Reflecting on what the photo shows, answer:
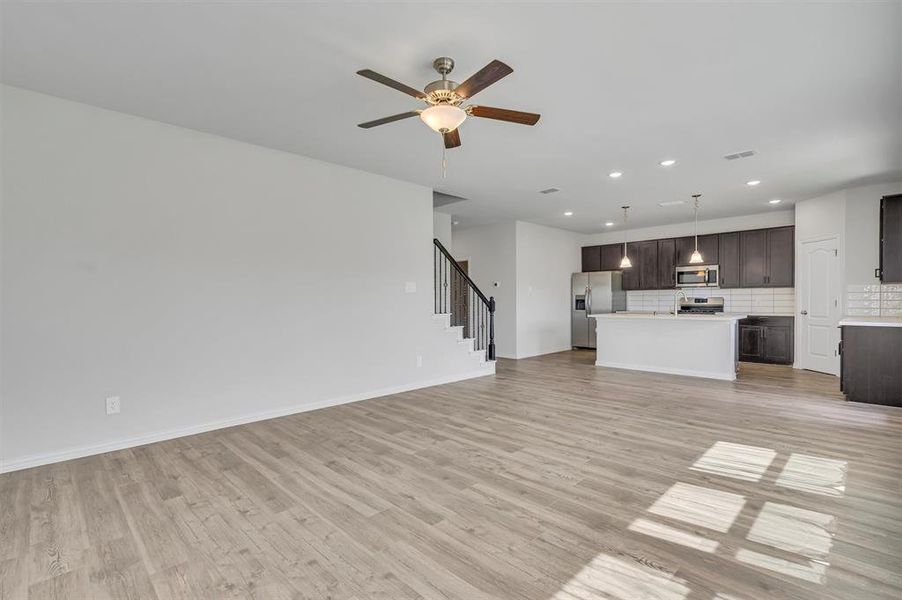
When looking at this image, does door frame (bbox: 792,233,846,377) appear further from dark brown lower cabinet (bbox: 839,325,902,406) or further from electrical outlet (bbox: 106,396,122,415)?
electrical outlet (bbox: 106,396,122,415)

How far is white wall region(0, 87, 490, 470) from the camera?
3174 millimetres

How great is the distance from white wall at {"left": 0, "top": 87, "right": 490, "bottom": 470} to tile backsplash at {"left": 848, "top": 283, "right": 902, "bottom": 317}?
6.49 metres

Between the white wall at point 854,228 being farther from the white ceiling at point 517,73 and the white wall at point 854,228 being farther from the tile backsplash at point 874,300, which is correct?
the white ceiling at point 517,73

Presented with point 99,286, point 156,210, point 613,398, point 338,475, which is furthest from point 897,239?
point 99,286

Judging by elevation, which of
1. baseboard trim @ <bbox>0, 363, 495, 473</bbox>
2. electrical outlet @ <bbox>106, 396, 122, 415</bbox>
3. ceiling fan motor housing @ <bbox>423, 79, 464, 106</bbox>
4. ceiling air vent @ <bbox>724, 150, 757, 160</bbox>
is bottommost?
baseboard trim @ <bbox>0, 363, 495, 473</bbox>

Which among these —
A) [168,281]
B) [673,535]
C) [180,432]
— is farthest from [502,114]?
[180,432]

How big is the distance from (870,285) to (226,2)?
7919mm

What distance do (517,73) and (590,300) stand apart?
23.4 feet

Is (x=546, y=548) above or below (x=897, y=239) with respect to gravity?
below

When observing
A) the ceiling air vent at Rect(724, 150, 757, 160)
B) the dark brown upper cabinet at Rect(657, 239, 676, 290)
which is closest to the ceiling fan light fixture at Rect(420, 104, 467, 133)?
the ceiling air vent at Rect(724, 150, 757, 160)

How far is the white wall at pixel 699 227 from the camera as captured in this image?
7621 mm

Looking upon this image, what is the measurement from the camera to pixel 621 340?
7.36 meters

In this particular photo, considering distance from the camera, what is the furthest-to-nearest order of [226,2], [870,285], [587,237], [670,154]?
1. [587,237]
2. [870,285]
3. [670,154]
4. [226,2]

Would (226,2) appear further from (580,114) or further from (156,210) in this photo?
(580,114)
